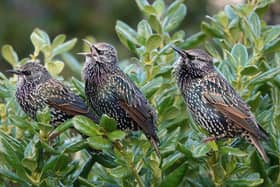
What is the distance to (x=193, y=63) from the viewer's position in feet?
12.2

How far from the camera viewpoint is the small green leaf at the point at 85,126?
9.91 feet

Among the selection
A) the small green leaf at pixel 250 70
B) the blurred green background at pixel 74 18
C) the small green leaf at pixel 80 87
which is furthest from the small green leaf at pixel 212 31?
the blurred green background at pixel 74 18

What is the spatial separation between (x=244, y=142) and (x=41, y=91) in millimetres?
954

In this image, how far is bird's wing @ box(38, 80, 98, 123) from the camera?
3613 mm

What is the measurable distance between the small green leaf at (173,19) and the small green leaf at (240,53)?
0.41 meters

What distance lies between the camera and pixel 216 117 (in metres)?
3.67

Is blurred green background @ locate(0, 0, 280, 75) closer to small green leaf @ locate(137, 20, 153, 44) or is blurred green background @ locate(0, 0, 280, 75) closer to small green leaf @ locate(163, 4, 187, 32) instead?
small green leaf @ locate(163, 4, 187, 32)

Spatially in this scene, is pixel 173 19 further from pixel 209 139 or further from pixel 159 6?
pixel 209 139

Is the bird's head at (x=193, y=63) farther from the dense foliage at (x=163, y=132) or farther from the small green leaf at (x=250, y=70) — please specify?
the small green leaf at (x=250, y=70)

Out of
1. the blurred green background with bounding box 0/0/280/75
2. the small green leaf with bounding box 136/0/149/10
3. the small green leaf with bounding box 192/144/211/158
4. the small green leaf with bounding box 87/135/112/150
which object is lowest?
the small green leaf with bounding box 192/144/211/158

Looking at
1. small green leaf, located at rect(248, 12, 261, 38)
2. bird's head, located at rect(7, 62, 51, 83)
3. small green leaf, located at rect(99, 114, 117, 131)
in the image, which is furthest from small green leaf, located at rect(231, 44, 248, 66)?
bird's head, located at rect(7, 62, 51, 83)

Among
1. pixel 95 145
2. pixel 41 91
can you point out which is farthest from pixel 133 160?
pixel 41 91

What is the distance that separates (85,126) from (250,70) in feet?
2.61

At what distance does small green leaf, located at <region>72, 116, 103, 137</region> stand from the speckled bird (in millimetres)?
487
